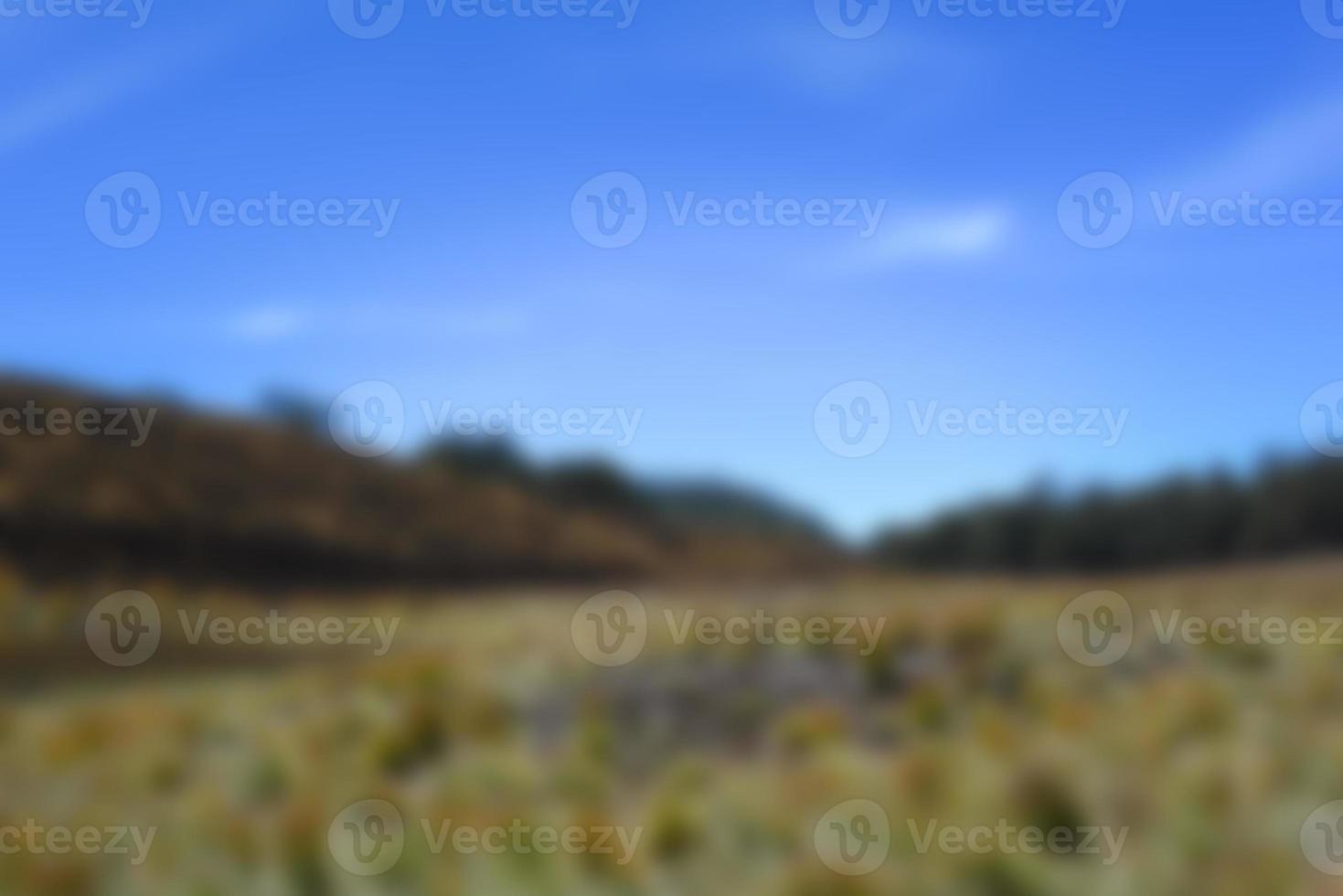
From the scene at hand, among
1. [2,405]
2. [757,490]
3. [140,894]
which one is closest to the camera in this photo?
[140,894]

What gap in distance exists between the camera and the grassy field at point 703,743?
265 centimetres

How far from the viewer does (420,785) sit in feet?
9.29

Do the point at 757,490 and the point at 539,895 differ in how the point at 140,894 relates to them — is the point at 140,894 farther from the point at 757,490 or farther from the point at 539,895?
the point at 757,490

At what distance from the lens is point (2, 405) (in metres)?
3.01

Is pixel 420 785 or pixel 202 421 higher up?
pixel 202 421

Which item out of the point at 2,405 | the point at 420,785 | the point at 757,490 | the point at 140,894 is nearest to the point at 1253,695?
the point at 757,490

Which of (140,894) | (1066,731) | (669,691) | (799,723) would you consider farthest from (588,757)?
(1066,731)

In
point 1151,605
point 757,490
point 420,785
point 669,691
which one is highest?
point 757,490

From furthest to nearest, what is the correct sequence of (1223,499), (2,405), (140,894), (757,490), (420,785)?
(1223,499) < (757,490) < (2,405) < (420,785) < (140,894)

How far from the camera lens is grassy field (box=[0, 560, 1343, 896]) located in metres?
2.65

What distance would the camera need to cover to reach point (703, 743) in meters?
3.08

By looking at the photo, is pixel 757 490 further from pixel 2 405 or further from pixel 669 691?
pixel 2 405

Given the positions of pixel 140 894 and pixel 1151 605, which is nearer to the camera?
pixel 140 894

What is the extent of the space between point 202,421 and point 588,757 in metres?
1.35
